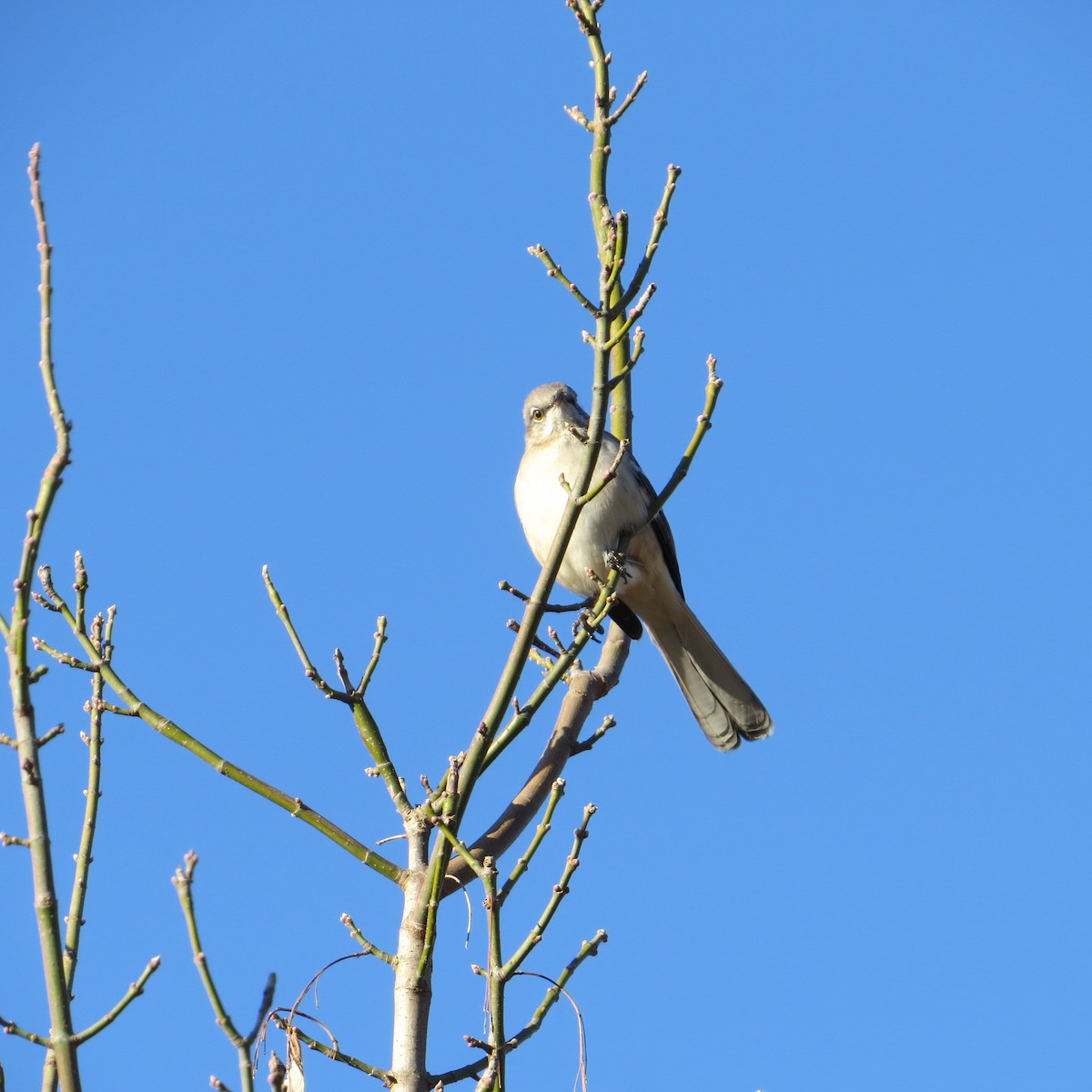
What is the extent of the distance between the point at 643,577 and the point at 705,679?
50 cm

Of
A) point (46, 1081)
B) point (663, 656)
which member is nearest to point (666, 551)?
point (663, 656)

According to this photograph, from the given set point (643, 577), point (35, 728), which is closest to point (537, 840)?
point (35, 728)

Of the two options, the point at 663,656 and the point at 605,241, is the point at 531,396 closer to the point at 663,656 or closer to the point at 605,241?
the point at 663,656

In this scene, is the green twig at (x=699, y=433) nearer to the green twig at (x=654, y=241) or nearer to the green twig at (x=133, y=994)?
the green twig at (x=654, y=241)

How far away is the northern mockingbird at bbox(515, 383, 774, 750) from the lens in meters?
5.34

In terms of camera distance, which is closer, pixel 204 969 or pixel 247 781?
pixel 204 969

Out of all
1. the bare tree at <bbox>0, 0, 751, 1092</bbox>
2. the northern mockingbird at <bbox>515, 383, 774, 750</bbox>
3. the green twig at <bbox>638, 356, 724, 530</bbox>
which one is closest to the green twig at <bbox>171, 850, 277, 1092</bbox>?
the bare tree at <bbox>0, 0, 751, 1092</bbox>

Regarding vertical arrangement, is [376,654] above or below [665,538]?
below

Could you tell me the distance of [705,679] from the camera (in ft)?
18.5

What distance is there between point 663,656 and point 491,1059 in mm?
3289

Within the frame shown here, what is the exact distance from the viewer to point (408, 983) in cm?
274

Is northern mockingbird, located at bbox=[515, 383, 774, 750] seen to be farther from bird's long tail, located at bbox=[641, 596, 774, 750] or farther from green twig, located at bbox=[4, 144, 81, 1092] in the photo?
green twig, located at bbox=[4, 144, 81, 1092]

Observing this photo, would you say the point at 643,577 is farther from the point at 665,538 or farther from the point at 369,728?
the point at 369,728

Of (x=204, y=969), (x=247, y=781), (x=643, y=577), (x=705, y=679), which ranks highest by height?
(x=643, y=577)
